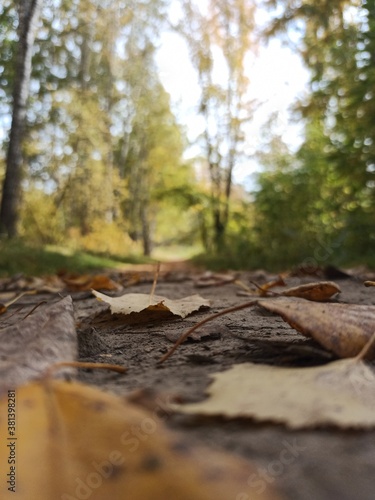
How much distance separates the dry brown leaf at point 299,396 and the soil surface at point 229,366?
0.01 m

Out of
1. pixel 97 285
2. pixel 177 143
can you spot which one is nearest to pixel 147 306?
pixel 97 285

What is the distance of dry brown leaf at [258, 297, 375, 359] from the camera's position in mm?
612

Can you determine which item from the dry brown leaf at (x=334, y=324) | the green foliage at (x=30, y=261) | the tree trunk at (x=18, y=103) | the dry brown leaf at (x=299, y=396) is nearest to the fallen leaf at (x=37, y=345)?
the dry brown leaf at (x=299, y=396)

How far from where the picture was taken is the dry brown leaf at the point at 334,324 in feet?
2.01

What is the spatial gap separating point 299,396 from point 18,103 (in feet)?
27.7

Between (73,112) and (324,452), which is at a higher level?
(73,112)

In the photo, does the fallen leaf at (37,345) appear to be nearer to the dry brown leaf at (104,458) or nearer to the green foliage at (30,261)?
the dry brown leaf at (104,458)

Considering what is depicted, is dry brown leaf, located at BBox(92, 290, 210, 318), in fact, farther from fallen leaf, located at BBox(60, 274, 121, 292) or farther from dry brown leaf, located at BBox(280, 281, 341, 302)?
fallen leaf, located at BBox(60, 274, 121, 292)

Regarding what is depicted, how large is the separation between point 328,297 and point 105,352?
2.39 ft

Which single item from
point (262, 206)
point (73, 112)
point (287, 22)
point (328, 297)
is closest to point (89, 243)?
point (73, 112)

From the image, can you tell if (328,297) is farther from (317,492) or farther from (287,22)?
(287,22)

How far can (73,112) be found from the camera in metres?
14.8

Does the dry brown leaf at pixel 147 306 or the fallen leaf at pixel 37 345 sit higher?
the fallen leaf at pixel 37 345

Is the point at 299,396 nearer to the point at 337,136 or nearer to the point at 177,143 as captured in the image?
the point at 337,136
